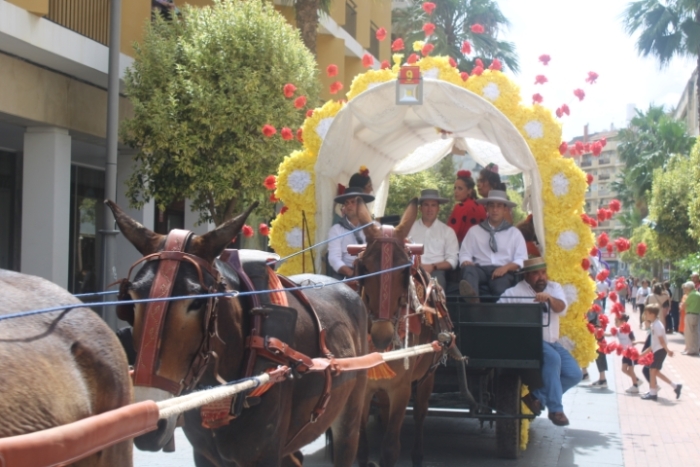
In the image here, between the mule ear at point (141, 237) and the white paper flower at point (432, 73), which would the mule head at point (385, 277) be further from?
the mule ear at point (141, 237)

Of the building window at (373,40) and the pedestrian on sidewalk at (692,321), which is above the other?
the building window at (373,40)

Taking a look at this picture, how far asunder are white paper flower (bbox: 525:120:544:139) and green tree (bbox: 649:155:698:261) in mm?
25358

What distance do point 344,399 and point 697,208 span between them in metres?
21.2

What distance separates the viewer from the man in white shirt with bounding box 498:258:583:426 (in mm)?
8125

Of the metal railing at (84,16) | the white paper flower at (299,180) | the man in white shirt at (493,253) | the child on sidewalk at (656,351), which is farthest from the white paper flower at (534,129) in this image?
the metal railing at (84,16)

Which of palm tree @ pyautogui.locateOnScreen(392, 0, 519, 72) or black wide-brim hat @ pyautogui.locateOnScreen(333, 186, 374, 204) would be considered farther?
palm tree @ pyautogui.locateOnScreen(392, 0, 519, 72)

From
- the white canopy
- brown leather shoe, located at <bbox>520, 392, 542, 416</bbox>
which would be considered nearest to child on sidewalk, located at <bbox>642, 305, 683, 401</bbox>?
the white canopy

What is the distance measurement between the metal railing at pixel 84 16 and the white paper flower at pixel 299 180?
20.5ft

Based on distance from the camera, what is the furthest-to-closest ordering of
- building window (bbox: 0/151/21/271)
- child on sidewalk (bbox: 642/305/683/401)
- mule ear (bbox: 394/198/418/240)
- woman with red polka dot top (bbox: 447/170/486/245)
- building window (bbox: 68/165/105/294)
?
1. building window (bbox: 68/165/105/294)
2. building window (bbox: 0/151/21/271)
3. child on sidewalk (bbox: 642/305/683/401)
4. woman with red polka dot top (bbox: 447/170/486/245)
5. mule ear (bbox: 394/198/418/240)

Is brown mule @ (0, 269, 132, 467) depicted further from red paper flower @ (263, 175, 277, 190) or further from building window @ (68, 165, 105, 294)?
building window @ (68, 165, 105, 294)

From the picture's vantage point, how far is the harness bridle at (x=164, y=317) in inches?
133

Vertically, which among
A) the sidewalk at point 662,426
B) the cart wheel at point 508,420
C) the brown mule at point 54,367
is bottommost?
the sidewalk at point 662,426

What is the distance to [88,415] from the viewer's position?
2387 millimetres

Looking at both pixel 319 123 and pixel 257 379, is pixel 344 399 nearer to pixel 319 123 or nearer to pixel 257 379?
pixel 257 379
